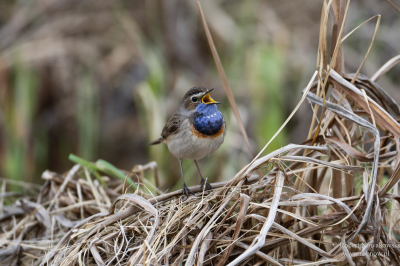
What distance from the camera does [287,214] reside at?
2.10m

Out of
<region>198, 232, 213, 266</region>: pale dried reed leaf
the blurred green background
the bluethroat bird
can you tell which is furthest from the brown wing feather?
the blurred green background

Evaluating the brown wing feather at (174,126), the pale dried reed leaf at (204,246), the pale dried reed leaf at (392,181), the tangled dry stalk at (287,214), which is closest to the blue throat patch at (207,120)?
the brown wing feather at (174,126)

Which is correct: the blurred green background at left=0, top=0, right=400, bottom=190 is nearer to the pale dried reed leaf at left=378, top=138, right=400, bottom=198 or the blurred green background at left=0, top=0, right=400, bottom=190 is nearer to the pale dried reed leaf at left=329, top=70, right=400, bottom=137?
the pale dried reed leaf at left=329, top=70, right=400, bottom=137

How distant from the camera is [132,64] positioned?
752 cm

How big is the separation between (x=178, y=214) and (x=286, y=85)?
5.13 metres

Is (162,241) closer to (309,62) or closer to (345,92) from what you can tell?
(345,92)

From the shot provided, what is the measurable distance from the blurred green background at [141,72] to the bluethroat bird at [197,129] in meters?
2.25

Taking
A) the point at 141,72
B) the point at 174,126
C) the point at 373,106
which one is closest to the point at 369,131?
the point at 373,106

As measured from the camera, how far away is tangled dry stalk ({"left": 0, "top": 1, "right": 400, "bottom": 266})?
2016 mm

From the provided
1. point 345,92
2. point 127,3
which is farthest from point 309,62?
point 345,92

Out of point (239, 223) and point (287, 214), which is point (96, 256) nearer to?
point (239, 223)

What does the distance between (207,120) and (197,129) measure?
4.5 inches

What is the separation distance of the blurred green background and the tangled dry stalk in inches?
130

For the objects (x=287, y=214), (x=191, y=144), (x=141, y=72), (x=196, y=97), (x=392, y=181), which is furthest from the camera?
(x=141, y=72)
